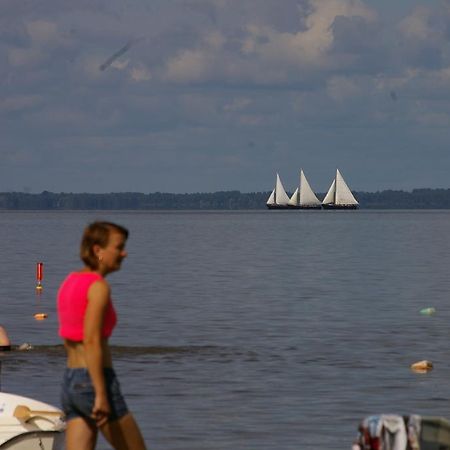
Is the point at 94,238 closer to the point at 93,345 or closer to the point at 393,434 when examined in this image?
the point at 93,345

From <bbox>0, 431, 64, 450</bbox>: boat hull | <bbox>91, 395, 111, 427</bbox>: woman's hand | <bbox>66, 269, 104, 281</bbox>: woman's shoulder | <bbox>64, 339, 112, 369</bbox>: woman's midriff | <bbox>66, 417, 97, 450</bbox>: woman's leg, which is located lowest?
<bbox>0, 431, 64, 450</bbox>: boat hull

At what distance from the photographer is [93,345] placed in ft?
27.7

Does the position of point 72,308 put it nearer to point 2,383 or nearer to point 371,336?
point 2,383

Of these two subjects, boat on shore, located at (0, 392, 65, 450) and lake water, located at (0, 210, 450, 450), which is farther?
lake water, located at (0, 210, 450, 450)

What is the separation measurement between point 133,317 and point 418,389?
16928 mm

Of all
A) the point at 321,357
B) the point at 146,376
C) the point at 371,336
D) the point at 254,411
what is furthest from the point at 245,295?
the point at 254,411

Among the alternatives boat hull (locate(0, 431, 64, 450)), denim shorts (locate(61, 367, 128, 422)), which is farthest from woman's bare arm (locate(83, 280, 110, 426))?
boat hull (locate(0, 431, 64, 450))

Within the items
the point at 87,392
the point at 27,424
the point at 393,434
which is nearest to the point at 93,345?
the point at 87,392

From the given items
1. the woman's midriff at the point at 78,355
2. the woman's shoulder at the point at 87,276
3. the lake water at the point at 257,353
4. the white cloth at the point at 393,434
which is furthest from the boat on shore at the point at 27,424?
the lake water at the point at 257,353

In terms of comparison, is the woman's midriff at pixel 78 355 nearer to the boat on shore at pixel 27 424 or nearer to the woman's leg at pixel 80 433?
the woman's leg at pixel 80 433

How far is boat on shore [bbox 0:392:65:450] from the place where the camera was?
10.8 meters

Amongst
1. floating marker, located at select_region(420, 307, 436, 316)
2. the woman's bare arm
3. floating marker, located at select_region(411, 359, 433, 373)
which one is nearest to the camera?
the woman's bare arm

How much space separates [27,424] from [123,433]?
8.15 ft

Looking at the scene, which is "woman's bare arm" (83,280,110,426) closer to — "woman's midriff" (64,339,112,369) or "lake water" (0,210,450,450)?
"woman's midriff" (64,339,112,369)
